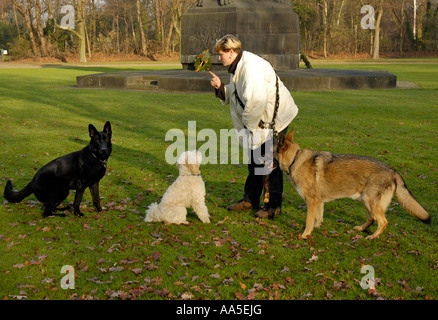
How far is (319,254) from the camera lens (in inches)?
240

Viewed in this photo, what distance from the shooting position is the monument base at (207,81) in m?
A: 23.1

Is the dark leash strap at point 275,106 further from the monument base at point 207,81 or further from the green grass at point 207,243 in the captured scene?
the monument base at point 207,81

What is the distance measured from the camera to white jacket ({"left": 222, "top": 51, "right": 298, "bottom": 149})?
6363 mm

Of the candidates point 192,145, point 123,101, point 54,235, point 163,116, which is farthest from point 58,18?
point 54,235

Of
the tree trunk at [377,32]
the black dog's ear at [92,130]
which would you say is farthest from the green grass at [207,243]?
the tree trunk at [377,32]

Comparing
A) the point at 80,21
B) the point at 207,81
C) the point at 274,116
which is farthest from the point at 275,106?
the point at 80,21

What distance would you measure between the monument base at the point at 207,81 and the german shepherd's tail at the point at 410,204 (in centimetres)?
1535

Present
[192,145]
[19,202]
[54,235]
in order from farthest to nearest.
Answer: [192,145]
[19,202]
[54,235]

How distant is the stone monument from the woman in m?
17.6

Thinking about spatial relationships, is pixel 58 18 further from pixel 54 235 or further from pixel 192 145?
pixel 54 235

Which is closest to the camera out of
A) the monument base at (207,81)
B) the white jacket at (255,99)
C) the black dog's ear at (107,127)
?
the white jacket at (255,99)

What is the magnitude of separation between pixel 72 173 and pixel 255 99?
3152 millimetres

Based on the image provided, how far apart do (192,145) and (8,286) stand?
320 inches

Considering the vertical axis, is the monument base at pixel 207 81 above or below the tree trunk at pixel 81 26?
below
